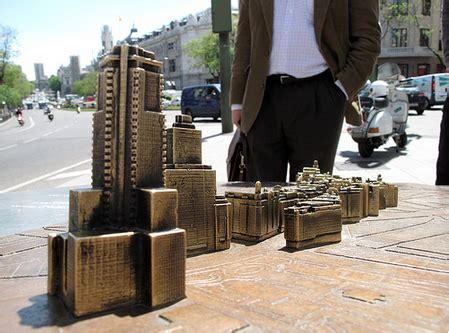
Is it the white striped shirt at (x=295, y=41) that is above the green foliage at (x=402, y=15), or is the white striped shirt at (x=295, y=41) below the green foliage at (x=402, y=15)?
below

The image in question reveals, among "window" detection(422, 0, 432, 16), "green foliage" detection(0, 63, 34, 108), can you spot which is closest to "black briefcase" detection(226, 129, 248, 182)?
"window" detection(422, 0, 432, 16)

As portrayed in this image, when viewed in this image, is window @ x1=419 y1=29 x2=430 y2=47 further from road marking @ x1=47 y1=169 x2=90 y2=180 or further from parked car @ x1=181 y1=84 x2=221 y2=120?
road marking @ x1=47 y1=169 x2=90 y2=180

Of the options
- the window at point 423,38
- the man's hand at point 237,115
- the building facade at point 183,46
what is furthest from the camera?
the building facade at point 183,46

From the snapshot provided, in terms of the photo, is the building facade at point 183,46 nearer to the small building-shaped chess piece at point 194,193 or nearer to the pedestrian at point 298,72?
the pedestrian at point 298,72

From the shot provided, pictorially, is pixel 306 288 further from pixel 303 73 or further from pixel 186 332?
pixel 303 73

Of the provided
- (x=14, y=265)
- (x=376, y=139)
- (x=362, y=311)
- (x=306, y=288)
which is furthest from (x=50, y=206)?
(x=376, y=139)

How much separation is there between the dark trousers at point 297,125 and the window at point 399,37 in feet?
155

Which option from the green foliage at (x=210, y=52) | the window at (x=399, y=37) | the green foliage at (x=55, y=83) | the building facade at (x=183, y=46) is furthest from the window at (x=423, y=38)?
the green foliage at (x=55, y=83)

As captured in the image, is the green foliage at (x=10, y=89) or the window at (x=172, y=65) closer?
the green foliage at (x=10, y=89)

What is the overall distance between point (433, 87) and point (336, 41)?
23418 mm

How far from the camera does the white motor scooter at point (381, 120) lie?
8352 millimetres

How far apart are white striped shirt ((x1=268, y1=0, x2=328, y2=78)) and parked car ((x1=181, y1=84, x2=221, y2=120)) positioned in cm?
1910

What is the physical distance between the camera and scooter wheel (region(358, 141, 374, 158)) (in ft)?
27.8

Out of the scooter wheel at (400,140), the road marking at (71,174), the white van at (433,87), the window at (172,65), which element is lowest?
the road marking at (71,174)
